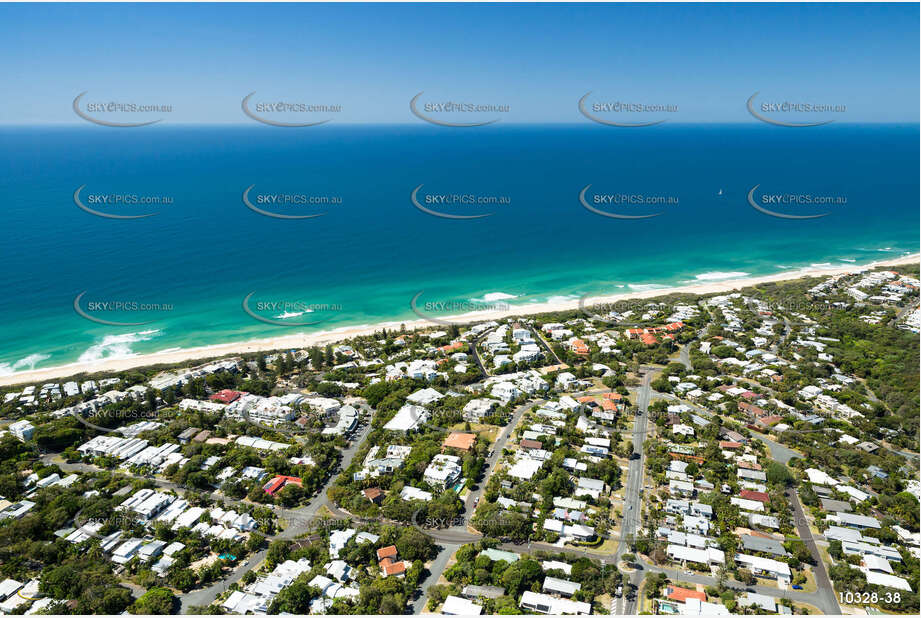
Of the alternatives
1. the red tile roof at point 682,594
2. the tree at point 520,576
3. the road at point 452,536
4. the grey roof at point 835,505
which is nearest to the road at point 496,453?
the road at point 452,536

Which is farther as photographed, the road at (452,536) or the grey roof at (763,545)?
the grey roof at (763,545)

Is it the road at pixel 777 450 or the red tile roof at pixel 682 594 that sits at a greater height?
the road at pixel 777 450

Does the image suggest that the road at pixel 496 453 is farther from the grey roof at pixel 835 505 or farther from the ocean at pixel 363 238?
the ocean at pixel 363 238

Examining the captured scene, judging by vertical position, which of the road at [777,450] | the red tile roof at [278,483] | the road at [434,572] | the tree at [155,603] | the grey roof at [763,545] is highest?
the road at [777,450]

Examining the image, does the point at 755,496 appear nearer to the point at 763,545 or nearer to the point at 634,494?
the point at 763,545

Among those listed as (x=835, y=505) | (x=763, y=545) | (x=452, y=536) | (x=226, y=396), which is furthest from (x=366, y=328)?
(x=835, y=505)

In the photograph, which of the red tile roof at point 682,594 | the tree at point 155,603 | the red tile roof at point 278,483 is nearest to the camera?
the tree at point 155,603

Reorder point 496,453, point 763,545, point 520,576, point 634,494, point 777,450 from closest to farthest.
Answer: point 520,576, point 763,545, point 634,494, point 777,450, point 496,453

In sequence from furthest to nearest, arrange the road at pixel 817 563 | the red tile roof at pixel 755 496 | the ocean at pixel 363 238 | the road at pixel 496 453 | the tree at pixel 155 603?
the ocean at pixel 363 238 → the road at pixel 496 453 → the red tile roof at pixel 755 496 → the road at pixel 817 563 → the tree at pixel 155 603
